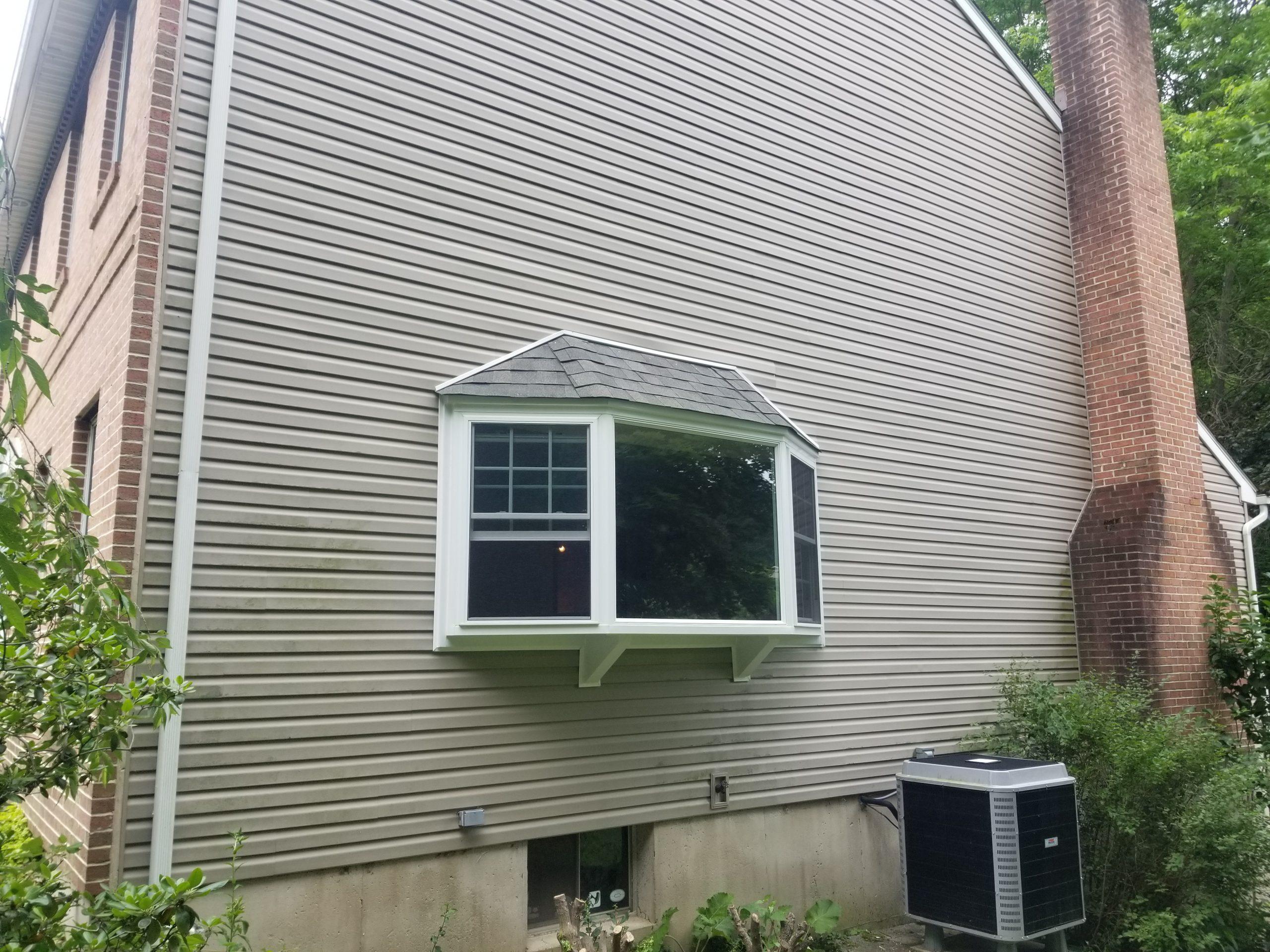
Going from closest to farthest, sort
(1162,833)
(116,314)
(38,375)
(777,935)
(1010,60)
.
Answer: (38,375), (116,314), (777,935), (1162,833), (1010,60)

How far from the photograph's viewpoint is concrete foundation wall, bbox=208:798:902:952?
4809 millimetres

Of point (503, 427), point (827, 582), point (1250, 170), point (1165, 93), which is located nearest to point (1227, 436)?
point (1250, 170)

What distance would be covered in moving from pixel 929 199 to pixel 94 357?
6.82 m

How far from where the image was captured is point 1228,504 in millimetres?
10070

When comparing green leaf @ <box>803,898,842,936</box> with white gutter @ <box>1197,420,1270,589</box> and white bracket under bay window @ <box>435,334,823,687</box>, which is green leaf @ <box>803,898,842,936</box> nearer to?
white bracket under bay window @ <box>435,334,823,687</box>

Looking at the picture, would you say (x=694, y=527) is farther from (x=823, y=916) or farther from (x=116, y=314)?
(x=116, y=314)

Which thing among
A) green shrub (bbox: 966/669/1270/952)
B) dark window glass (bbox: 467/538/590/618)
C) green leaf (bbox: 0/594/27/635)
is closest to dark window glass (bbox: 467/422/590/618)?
dark window glass (bbox: 467/538/590/618)

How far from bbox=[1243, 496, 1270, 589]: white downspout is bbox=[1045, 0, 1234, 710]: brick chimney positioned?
2.57 ft

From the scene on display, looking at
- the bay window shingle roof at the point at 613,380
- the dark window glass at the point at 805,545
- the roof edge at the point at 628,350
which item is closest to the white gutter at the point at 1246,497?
the roof edge at the point at 628,350

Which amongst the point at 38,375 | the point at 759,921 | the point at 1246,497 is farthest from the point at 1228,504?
the point at 38,375

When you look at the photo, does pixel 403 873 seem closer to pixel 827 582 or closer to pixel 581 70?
pixel 827 582

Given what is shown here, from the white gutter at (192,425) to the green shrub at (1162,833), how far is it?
5.65 meters

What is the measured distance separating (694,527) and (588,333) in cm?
151

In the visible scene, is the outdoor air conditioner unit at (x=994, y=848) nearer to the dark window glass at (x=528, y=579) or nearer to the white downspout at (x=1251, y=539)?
the dark window glass at (x=528, y=579)
